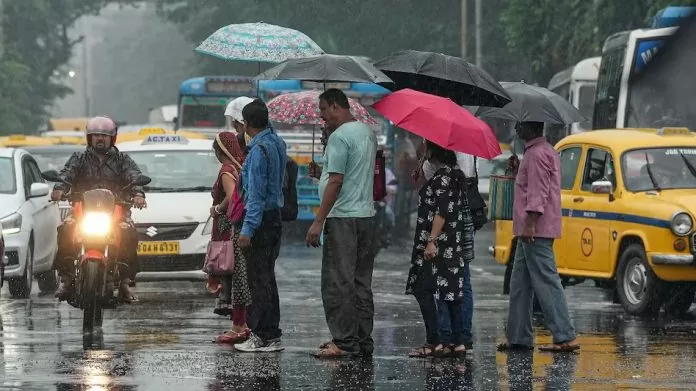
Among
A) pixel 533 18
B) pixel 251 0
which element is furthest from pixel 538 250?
pixel 251 0

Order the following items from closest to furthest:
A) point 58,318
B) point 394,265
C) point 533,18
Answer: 1. point 58,318
2. point 394,265
3. point 533,18

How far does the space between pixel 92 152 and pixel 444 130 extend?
327cm

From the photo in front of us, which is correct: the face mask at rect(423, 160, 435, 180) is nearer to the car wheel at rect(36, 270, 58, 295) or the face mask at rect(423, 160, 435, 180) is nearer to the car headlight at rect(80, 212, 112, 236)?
the car headlight at rect(80, 212, 112, 236)

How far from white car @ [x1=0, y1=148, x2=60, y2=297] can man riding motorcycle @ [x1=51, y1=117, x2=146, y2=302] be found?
11.9 feet

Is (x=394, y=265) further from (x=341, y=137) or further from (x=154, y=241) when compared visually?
(x=341, y=137)

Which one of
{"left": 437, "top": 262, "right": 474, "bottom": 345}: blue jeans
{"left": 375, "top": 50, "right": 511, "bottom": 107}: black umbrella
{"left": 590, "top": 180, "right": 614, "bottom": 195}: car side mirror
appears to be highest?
{"left": 375, "top": 50, "right": 511, "bottom": 107}: black umbrella

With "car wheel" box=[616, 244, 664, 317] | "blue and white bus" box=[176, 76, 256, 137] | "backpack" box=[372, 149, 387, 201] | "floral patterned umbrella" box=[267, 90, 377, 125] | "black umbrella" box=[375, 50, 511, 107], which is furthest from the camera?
"blue and white bus" box=[176, 76, 256, 137]

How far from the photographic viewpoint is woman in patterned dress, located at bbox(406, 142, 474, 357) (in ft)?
29.8

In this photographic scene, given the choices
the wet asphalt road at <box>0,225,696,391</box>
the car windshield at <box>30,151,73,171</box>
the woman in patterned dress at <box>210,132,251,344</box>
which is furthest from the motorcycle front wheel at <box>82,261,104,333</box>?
the car windshield at <box>30,151,73,171</box>

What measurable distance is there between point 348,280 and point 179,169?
7.79 metres

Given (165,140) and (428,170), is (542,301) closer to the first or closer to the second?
(428,170)

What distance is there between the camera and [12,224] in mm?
15094

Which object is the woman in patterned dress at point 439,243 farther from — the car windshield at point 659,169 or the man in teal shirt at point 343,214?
the car windshield at point 659,169

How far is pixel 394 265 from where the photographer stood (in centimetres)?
2147
